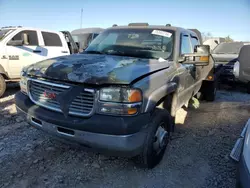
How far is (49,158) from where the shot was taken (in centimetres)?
297

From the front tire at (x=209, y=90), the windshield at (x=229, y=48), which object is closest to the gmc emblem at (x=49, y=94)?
the front tire at (x=209, y=90)

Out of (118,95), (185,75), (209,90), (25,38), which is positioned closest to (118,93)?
(118,95)

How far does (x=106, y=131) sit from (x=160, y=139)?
3.00ft

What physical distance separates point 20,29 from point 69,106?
5167 mm

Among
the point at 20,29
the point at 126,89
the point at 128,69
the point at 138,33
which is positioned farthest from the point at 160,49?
the point at 20,29

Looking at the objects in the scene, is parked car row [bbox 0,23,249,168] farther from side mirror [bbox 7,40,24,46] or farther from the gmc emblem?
side mirror [bbox 7,40,24,46]

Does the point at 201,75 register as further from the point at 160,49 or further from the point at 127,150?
the point at 127,150

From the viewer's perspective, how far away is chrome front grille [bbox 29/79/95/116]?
230 cm

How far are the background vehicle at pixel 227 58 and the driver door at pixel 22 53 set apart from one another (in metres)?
6.17

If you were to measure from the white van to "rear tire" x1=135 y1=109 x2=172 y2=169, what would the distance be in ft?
15.3

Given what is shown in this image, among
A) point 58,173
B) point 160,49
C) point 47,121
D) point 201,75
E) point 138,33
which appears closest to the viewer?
point 47,121

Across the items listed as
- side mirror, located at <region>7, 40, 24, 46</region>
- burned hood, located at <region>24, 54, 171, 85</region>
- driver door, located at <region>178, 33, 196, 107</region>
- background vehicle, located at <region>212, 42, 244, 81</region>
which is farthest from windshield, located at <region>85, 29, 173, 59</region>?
background vehicle, located at <region>212, 42, 244, 81</region>

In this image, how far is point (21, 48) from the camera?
6.35m

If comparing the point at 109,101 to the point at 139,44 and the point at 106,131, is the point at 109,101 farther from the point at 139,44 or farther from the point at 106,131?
the point at 139,44
